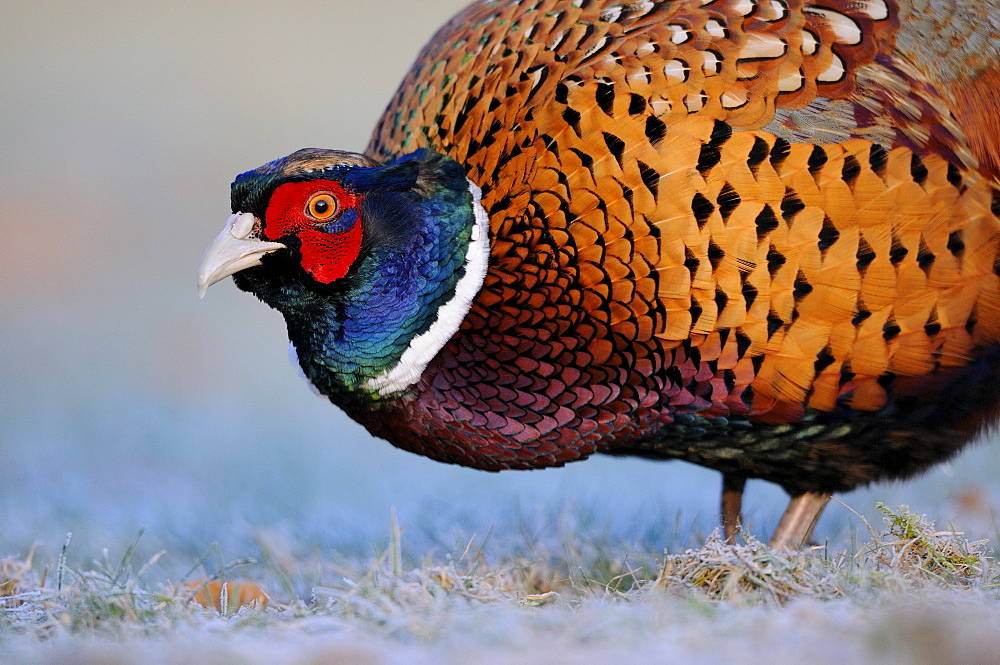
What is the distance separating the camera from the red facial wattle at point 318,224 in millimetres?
2367

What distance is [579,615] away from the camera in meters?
1.74

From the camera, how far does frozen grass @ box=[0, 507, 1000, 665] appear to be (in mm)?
1464

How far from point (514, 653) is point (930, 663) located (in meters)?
0.60

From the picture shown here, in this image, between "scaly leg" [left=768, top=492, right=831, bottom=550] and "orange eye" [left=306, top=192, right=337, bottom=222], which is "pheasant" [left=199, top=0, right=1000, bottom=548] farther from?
"scaly leg" [left=768, top=492, right=831, bottom=550]

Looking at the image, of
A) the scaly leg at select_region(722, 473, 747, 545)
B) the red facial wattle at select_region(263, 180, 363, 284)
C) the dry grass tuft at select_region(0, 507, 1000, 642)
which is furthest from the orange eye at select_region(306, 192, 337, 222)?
the scaly leg at select_region(722, 473, 747, 545)

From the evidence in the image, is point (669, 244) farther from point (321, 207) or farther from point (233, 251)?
point (233, 251)

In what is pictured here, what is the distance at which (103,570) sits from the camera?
261 cm

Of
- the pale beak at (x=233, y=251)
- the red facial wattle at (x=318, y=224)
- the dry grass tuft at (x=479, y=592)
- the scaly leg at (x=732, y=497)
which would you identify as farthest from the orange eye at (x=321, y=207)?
the scaly leg at (x=732, y=497)

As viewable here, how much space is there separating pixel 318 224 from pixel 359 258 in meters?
0.13

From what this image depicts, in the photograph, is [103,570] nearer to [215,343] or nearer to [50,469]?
[50,469]

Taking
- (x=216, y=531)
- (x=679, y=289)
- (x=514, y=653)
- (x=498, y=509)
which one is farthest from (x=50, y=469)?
(x=514, y=653)

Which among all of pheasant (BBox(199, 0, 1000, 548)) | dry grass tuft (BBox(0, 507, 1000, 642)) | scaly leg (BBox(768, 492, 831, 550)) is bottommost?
scaly leg (BBox(768, 492, 831, 550))

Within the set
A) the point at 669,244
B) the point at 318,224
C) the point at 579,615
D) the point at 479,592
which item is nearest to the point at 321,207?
the point at 318,224

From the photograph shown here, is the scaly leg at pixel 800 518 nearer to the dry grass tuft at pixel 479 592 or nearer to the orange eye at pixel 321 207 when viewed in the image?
the dry grass tuft at pixel 479 592
